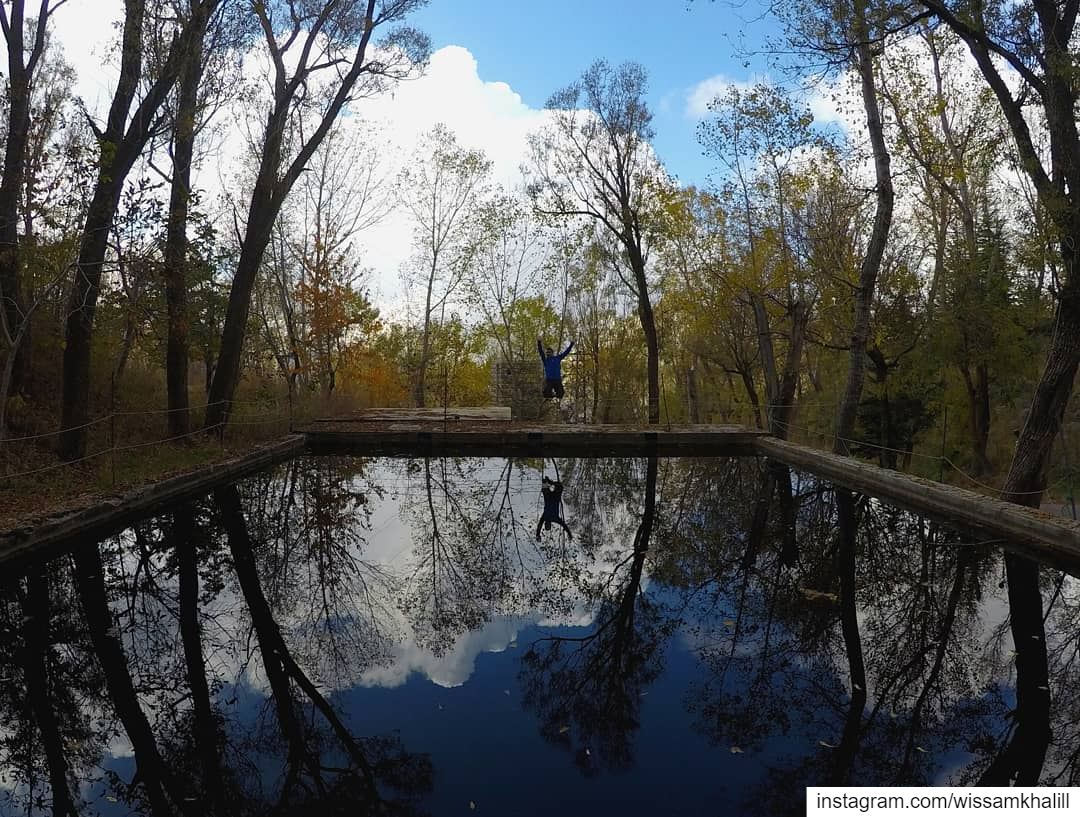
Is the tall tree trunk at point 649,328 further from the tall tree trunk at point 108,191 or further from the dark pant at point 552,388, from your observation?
the tall tree trunk at point 108,191

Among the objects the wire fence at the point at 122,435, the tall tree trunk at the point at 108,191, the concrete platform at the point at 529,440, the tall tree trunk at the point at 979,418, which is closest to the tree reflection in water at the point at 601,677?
the wire fence at the point at 122,435

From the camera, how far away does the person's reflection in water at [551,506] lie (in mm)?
8531

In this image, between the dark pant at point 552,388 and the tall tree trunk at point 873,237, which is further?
the dark pant at point 552,388

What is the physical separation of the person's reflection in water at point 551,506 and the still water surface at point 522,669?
387 mm

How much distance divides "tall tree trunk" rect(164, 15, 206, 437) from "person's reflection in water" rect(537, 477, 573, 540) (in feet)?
20.8

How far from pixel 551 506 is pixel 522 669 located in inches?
203

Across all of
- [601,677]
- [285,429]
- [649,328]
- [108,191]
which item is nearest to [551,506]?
[601,677]

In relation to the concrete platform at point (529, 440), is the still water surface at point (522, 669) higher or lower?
lower

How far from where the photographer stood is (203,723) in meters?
3.76

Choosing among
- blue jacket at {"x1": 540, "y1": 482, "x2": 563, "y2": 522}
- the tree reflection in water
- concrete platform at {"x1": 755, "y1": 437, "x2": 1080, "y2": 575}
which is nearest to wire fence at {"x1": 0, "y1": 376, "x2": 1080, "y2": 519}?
concrete platform at {"x1": 755, "y1": 437, "x2": 1080, "y2": 575}

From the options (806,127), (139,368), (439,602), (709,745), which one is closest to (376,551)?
(439,602)

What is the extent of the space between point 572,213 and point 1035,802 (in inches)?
722

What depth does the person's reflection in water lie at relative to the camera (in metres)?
8.53

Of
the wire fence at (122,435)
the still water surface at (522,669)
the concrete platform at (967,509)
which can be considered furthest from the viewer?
the wire fence at (122,435)
